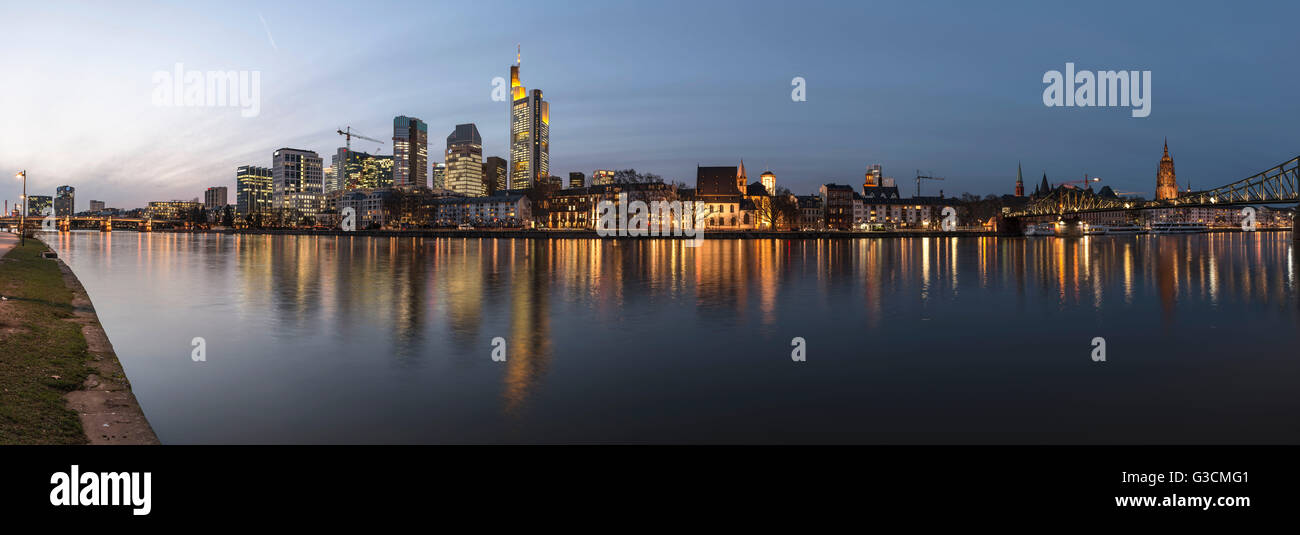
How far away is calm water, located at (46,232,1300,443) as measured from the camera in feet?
29.8

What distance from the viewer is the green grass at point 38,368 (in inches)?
316

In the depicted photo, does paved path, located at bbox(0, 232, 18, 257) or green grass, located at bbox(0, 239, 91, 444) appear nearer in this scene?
green grass, located at bbox(0, 239, 91, 444)

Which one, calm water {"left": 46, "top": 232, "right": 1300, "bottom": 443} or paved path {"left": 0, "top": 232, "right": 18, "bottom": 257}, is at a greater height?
paved path {"left": 0, "top": 232, "right": 18, "bottom": 257}

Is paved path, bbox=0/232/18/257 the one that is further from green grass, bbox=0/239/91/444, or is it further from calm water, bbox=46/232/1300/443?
green grass, bbox=0/239/91/444

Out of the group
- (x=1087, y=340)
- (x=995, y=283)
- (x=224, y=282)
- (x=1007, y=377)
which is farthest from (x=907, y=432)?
(x=224, y=282)

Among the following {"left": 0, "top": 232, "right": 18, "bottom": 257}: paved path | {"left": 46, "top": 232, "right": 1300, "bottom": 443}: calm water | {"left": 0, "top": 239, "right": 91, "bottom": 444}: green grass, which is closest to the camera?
{"left": 0, "top": 239, "right": 91, "bottom": 444}: green grass

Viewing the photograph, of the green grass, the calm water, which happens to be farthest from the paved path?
the green grass

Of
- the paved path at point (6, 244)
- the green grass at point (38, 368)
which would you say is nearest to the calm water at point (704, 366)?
the green grass at point (38, 368)

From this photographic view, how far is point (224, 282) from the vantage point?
3072 centimetres

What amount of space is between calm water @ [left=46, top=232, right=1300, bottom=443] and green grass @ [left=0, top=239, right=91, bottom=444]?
36.6 inches

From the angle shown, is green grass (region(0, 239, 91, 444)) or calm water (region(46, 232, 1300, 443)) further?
calm water (region(46, 232, 1300, 443))

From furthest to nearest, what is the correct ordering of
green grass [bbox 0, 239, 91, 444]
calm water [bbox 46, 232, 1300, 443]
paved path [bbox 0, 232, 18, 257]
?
paved path [bbox 0, 232, 18, 257] → calm water [bbox 46, 232, 1300, 443] → green grass [bbox 0, 239, 91, 444]

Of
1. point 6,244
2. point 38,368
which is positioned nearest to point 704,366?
point 38,368
